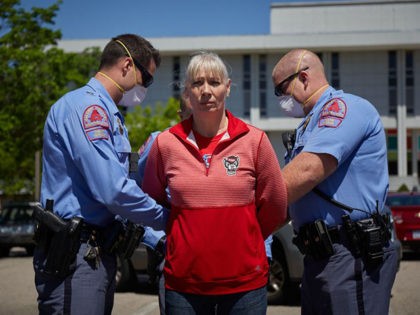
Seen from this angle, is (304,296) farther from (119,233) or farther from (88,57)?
(88,57)

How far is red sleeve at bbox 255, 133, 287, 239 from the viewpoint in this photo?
10.3 feet

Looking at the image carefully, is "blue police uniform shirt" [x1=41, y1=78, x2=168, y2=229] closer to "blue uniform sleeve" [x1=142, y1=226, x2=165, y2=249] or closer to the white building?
"blue uniform sleeve" [x1=142, y1=226, x2=165, y2=249]

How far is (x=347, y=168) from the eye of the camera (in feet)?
11.4

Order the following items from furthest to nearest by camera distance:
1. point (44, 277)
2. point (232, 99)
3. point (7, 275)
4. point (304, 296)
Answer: point (232, 99) < point (7, 275) < point (304, 296) < point (44, 277)

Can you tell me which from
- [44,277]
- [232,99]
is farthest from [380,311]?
[232,99]

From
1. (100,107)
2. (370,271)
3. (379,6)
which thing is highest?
(379,6)

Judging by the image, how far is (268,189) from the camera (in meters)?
3.17

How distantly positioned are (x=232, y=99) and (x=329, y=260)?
59428 millimetres

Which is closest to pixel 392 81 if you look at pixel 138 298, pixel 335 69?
pixel 335 69

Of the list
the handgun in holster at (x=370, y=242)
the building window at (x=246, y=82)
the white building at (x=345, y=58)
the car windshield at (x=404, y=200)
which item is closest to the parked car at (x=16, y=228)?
the car windshield at (x=404, y=200)

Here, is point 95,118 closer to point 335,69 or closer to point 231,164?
point 231,164

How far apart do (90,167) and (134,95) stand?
36.4 inches

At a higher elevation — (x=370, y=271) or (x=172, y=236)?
(x=172, y=236)

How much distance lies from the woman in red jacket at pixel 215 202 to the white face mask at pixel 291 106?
898mm
